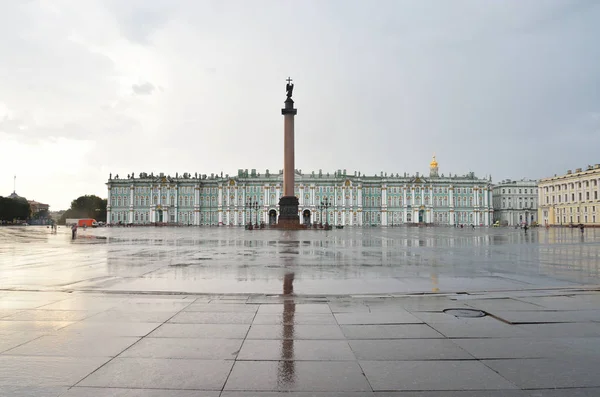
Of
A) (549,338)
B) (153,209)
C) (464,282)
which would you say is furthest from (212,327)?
(153,209)

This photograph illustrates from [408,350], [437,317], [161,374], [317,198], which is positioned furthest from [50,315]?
[317,198]

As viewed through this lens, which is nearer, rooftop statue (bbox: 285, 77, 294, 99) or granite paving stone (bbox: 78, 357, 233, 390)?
granite paving stone (bbox: 78, 357, 233, 390)

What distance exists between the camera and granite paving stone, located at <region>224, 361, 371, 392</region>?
3805 millimetres

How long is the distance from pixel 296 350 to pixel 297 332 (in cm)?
78

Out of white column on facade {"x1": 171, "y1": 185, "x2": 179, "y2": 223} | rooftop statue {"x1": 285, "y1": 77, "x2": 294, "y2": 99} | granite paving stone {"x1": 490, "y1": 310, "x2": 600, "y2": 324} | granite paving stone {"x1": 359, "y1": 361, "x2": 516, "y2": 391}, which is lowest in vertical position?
granite paving stone {"x1": 490, "y1": 310, "x2": 600, "y2": 324}

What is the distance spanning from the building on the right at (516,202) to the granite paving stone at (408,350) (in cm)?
14056

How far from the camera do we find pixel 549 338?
5305 mm

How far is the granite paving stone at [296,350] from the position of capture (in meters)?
4.60

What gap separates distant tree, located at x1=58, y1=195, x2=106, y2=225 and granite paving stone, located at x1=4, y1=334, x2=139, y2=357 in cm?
13698

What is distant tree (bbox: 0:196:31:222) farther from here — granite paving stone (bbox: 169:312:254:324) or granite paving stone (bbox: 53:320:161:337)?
granite paving stone (bbox: 169:312:254:324)

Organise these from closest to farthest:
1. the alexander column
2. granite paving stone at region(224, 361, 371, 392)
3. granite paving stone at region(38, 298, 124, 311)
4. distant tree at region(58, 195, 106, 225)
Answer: granite paving stone at region(224, 361, 371, 392)
granite paving stone at region(38, 298, 124, 311)
the alexander column
distant tree at region(58, 195, 106, 225)

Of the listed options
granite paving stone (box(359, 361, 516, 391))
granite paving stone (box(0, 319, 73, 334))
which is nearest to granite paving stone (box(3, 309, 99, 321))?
granite paving stone (box(0, 319, 73, 334))

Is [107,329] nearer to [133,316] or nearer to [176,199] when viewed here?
[133,316]

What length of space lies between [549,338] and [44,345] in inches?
244
